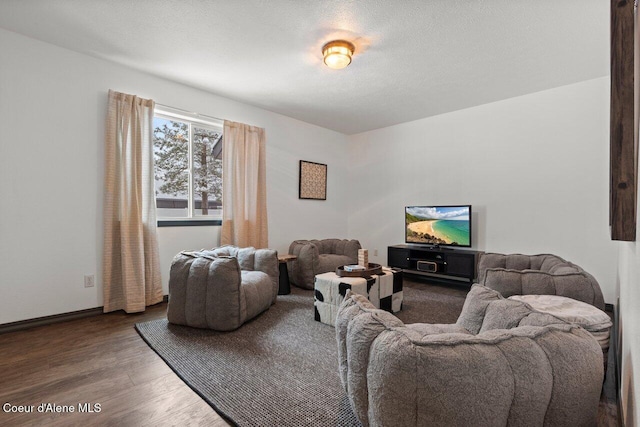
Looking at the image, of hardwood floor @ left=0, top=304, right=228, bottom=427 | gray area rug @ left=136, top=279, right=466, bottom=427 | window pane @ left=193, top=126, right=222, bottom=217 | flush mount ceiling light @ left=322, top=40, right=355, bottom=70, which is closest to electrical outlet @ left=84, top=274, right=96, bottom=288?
hardwood floor @ left=0, top=304, right=228, bottom=427

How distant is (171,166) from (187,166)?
0.63 feet

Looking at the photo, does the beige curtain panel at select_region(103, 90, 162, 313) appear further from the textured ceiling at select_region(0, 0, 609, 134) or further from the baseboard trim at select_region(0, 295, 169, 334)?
the textured ceiling at select_region(0, 0, 609, 134)

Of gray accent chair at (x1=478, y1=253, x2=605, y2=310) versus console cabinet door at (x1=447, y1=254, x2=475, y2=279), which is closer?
gray accent chair at (x1=478, y1=253, x2=605, y2=310)

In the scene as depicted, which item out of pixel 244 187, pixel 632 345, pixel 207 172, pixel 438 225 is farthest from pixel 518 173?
pixel 207 172

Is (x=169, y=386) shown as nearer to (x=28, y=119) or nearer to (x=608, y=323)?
(x=608, y=323)

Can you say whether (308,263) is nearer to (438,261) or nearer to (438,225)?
(438,261)

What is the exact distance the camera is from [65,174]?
2.80 metres

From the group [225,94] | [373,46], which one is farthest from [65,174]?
[373,46]

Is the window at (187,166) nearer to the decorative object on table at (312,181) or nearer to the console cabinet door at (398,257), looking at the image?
the decorative object on table at (312,181)

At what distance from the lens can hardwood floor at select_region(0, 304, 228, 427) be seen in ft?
4.85

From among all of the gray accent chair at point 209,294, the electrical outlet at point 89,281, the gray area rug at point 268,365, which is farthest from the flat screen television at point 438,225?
the electrical outlet at point 89,281

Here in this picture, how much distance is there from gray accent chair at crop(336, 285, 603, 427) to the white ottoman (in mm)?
1463

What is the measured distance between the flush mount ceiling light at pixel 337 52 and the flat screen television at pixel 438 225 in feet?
8.50

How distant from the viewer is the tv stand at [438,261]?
3.89m
